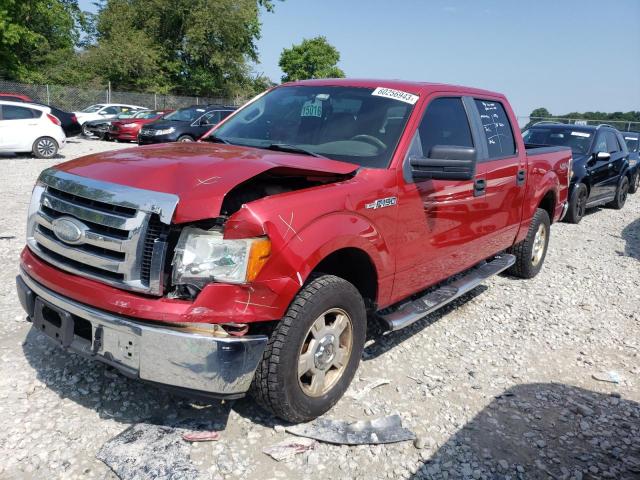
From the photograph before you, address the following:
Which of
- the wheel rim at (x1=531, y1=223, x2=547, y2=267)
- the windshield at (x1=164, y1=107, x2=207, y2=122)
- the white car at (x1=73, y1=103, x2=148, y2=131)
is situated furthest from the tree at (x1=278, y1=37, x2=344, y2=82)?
the wheel rim at (x1=531, y1=223, x2=547, y2=267)

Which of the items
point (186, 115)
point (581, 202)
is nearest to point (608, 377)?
point (581, 202)

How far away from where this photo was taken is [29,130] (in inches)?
546

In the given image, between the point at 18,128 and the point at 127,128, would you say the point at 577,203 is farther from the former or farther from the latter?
the point at 127,128

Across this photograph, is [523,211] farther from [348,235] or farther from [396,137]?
[348,235]

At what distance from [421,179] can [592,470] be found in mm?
1937

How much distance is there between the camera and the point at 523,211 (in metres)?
5.28

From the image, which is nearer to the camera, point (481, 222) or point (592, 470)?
point (592, 470)

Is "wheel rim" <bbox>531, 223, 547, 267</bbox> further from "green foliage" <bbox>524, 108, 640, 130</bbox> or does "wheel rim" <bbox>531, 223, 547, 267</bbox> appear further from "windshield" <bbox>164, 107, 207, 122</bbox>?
"green foliage" <bbox>524, 108, 640, 130</bbox>

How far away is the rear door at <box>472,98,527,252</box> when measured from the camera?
175 inches

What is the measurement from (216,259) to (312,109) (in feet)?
5.87

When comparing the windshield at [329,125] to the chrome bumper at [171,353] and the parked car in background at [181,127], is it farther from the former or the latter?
the parked car in background at [181,127]

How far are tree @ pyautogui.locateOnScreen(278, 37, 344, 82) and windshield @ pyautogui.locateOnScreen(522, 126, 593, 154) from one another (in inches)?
2314

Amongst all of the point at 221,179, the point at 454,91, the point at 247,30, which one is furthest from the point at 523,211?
the point at 247,30

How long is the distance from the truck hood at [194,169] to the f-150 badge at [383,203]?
0.76ft
